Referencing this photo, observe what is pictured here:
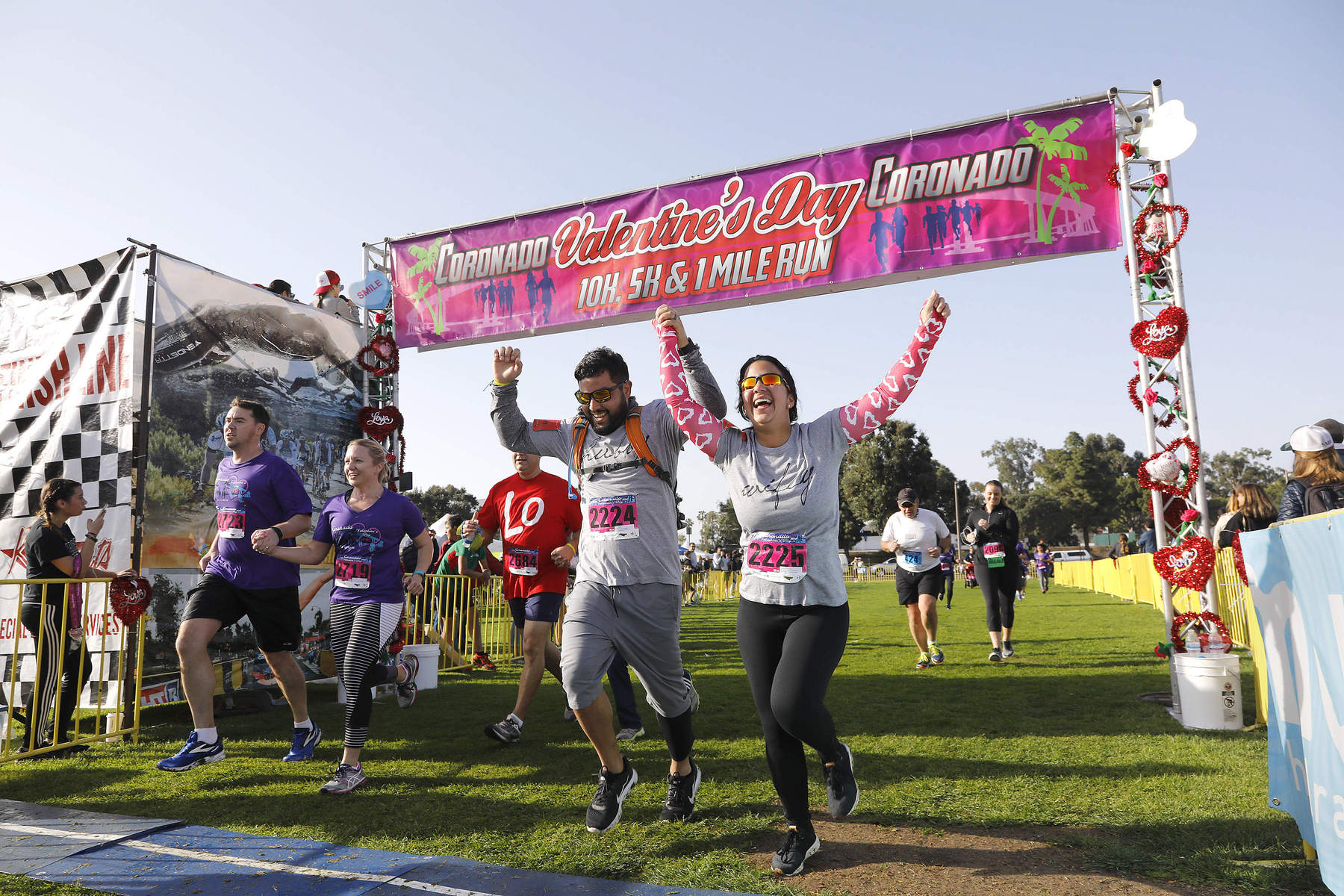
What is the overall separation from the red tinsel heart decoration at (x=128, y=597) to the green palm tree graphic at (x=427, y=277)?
13.3ft

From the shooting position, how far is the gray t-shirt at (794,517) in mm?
3125

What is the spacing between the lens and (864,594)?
100 feet

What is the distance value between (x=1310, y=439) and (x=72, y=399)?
8672 millimetres

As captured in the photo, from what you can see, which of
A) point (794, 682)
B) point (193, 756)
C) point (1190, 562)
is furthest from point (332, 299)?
point (1190, 562)

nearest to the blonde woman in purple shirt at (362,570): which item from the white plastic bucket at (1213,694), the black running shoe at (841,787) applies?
the black running shoe at (841,787)

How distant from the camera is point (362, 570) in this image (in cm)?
471

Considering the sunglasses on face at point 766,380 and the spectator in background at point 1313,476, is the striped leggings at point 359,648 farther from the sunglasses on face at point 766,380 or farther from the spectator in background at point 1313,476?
the spectator in background at point 1313,476

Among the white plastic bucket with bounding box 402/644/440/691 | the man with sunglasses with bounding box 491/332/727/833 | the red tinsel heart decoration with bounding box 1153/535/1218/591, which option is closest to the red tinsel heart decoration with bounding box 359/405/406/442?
the white plastic bucket with bounding box 402/644/440/691

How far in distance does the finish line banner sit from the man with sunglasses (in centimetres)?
399

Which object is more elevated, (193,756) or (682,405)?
(682,405)

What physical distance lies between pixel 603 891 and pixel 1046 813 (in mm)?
2006

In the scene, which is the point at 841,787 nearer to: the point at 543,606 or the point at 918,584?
the point at 543,606

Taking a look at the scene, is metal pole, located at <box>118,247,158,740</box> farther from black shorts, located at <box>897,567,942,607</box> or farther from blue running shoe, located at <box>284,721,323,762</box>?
black shorts, located at <box>897,567,942,607</box>

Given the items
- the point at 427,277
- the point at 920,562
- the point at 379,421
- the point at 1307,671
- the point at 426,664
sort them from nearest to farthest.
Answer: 1. the point at 1307,671
2. the point at 426,664
3. the point at 920,562
4. the point at 379,421
5. the point at 427,277
